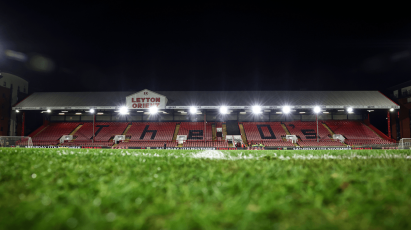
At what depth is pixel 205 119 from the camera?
25.4 m

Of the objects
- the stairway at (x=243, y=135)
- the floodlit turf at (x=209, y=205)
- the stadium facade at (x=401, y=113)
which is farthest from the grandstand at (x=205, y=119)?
the floodlit turf at (x=209, y=205)

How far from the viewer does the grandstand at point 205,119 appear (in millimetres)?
25016

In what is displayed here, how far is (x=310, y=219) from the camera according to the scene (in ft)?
4.33

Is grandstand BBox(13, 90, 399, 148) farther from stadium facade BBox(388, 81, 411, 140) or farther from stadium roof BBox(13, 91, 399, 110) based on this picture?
stadium facade BBox(388, 81, 411, 140)

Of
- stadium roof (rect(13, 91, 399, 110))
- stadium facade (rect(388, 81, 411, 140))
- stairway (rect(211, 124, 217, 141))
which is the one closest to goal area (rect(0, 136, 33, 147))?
stadium roof (rect(13, 91, 399, 110))

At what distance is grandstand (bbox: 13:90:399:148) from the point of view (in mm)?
25016

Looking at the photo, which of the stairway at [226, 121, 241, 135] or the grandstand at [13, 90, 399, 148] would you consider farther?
the stairway at [226, 121, 241, 135]

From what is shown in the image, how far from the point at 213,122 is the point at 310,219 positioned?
29.7m

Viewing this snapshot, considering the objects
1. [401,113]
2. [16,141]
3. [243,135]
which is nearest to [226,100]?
[243,135]

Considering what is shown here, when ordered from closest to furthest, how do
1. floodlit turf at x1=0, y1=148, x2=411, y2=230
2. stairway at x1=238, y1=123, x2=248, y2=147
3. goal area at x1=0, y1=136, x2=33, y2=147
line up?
floodlit turf at x1=0, y1=148, x2=411, y2=230 → goal area at x1=0, y1=136, x2=33, y2=147 → stairway at x1=238, y1=123, x2=248, y2=147

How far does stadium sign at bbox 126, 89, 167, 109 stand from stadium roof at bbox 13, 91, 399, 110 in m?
0.96

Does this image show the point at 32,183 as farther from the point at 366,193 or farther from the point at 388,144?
the point at 388,144

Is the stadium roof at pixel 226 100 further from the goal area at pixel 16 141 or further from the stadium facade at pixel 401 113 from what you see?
the goal area at pixel 16 141

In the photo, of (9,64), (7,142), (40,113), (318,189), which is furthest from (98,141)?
(318,189)
